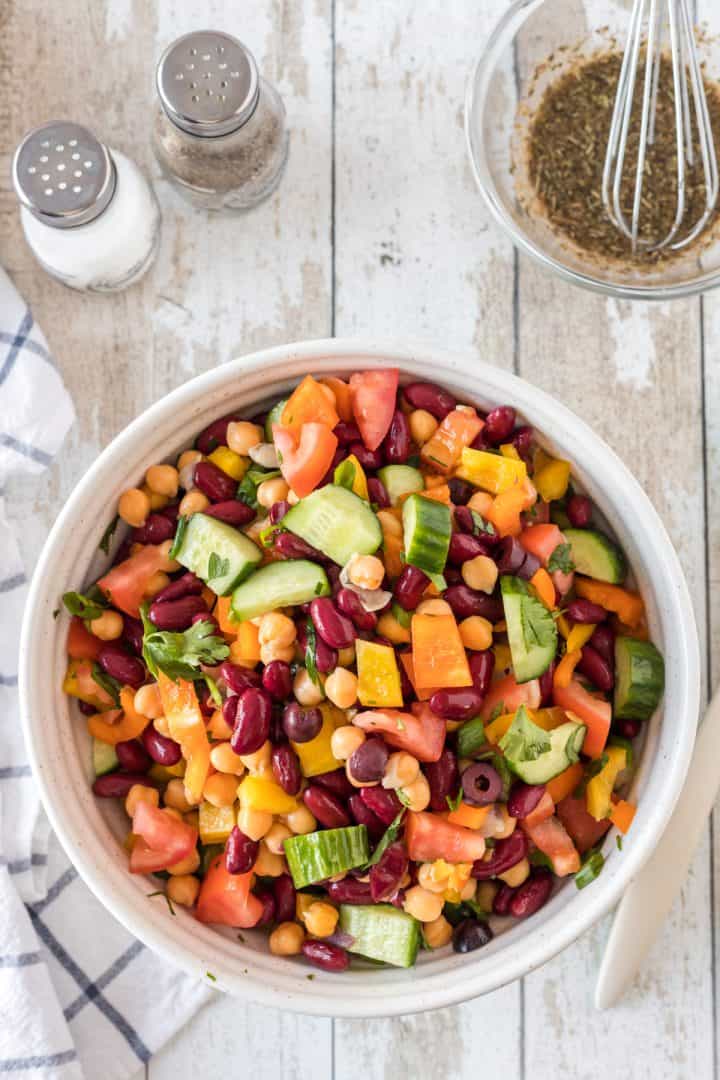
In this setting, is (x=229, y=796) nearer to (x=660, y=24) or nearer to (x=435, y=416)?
(x=435, y=416)

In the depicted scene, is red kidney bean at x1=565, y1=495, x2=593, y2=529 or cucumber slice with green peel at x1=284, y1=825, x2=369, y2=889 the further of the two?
red kidney bean at x1=565, y1=495, x2=593, y2=529

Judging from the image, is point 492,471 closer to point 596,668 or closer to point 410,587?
point 410,587

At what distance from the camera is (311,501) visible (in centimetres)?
213

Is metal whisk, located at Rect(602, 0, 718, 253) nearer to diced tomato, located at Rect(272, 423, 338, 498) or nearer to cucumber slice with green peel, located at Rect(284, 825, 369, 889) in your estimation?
diced tomato, located at Rect(272, 423, 338, 498)

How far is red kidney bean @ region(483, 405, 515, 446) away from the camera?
226cm

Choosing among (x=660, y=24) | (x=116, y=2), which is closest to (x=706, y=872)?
(x=660, y=24)

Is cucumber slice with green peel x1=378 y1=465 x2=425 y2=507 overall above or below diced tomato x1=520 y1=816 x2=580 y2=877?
above

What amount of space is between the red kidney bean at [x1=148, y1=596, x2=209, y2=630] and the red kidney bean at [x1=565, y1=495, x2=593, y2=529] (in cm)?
74

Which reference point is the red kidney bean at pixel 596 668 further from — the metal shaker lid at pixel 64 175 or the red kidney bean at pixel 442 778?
the metal shaker lid at pixel 64 175

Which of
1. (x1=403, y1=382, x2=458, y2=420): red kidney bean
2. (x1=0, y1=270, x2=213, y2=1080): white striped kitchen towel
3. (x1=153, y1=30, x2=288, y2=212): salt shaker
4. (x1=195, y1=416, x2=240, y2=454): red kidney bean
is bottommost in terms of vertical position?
(x1=0, y1=270, x2=213, y2=1080): white striped kitchen towel

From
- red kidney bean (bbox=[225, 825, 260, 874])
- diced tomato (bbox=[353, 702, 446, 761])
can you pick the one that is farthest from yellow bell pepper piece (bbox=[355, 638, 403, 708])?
red kidney bean (bbox=[225, 825, 260, 874])

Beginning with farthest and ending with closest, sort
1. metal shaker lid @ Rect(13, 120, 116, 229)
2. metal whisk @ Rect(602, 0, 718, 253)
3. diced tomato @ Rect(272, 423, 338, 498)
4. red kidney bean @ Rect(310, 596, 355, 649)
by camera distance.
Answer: metal whisk @ Rect(602, 0, 718, 253) → metal shaker lid @ Rect(13, 120, 116, 229) → diced tomato @ Rect(272, 423, 338, 498) → red kidney bean @ Rect(310, 596, 355, 649)

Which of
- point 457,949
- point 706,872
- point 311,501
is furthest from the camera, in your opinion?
point 706,872

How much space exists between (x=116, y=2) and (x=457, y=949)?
225 cm
